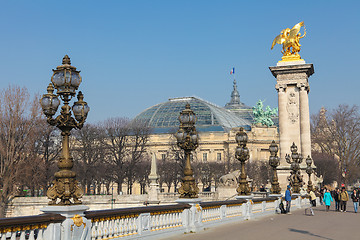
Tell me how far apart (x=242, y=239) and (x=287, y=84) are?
128 ft

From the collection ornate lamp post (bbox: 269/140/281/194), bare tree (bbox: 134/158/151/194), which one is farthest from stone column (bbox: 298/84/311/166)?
bare tree (bbox: 134/158/151/194)

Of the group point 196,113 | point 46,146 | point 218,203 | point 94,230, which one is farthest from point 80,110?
point 196,113

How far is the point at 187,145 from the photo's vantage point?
1989 cm

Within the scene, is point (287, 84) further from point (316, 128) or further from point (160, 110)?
point (160, 110)

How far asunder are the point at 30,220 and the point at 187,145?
9.94 meters

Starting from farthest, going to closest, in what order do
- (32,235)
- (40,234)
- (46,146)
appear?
(46,146)
(40,234)
(32,235)

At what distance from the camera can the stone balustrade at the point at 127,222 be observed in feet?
35.4

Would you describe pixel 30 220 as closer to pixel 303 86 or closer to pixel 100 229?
pixel 100 229

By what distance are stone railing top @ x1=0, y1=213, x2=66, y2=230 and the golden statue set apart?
46.7 metres

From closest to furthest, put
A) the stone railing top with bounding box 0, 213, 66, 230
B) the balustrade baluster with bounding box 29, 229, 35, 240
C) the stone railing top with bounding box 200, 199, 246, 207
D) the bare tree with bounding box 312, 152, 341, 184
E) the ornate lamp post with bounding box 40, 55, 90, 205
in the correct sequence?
1. the stone railing top with bounding box 0, 213, 66, 230
2. the balustrade baluster with bounding box 29, 229, 35, 240
3. the ornate lamp post with bounding box 40, 55, 90, 205
4. the stone railing top with bounding box 200, 199, 246, 207
5. the bare tree with bounding box 312, 152, 341, 184

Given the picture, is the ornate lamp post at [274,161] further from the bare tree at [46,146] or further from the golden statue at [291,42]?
the bare tree at [46,146]

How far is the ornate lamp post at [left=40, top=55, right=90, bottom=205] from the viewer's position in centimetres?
1212

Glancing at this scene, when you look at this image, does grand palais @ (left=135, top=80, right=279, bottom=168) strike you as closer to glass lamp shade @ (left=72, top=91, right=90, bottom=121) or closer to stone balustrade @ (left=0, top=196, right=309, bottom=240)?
stone balustrade @ (left=0, top=196, right=309, bottom=240)

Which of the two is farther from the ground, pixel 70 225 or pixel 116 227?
pixel 70 225
